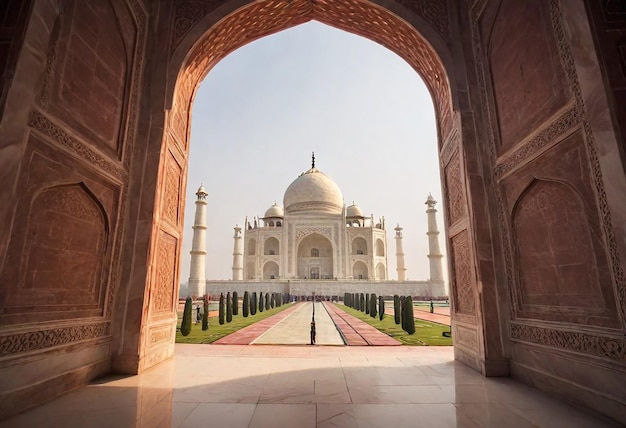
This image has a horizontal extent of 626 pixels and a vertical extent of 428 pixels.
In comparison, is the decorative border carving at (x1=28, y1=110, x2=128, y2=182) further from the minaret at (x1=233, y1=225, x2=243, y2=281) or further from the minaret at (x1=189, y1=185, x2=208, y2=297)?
the minaret at (x1=233, y1=225, x2=243, y2=281)

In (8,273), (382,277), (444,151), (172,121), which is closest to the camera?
(8,273)

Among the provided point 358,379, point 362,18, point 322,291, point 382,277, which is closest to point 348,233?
point 382,277

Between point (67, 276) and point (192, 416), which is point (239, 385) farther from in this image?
point (67, 276)

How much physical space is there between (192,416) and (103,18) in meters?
4.09

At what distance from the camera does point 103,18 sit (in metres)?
3.90

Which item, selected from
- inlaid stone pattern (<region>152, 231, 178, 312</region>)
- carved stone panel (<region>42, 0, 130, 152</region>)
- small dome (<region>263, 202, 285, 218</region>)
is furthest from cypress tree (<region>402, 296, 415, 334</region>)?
small dome (<region>263, 202, 285, 218</region>)

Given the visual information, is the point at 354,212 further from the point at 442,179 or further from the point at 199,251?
the point at 442,179

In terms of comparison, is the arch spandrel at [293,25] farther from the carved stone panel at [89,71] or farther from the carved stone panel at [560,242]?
the carved stone panel at [560,242]

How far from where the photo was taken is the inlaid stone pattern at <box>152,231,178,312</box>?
441cm

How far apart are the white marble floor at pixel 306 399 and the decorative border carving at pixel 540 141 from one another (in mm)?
2216

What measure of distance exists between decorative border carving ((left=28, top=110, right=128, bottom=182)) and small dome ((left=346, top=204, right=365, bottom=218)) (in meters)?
31.0

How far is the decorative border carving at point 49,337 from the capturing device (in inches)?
104

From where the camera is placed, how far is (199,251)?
24109 mm

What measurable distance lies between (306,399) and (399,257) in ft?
97.9
